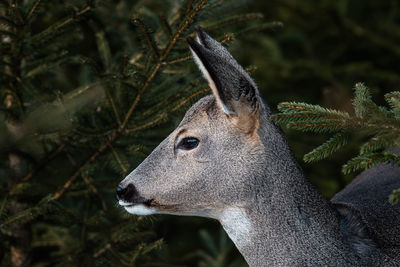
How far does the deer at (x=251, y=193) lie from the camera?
277 cm

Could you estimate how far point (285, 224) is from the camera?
278 cm

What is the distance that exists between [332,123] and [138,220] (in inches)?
58.0

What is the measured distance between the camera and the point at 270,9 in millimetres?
7102

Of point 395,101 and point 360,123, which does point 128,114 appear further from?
point 395,101

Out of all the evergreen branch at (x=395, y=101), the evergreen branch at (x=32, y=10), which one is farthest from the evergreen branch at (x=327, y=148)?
the evergreen branch at (x=32, y=10)

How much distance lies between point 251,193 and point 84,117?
55.8 inches

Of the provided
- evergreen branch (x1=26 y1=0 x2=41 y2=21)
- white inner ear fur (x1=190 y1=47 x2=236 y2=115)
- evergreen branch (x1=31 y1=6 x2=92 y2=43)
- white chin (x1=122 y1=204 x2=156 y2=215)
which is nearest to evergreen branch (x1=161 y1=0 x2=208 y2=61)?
white inner ear fur (x1=190 y1=47 x2=236 y2=115)

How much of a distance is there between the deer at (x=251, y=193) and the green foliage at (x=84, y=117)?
0.47 metres

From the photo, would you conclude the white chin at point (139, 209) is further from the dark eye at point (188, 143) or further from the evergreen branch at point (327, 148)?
the evergreen branch at point (327, 148)

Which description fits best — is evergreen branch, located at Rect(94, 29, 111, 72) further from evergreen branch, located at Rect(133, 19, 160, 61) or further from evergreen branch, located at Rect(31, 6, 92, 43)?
evergreen branch, located at Rect(133, 19, 160, 61)

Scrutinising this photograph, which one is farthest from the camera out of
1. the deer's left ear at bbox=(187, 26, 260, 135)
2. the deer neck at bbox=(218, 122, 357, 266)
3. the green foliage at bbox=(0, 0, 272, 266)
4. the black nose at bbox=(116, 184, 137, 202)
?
the green foliage at bbox=(0, 0, 272, 266)

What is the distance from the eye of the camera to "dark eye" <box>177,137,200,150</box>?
293cm

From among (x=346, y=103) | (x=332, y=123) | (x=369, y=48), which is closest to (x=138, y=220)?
(x=332, y=123)

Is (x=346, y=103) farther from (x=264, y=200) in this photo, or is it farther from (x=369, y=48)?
(x=264, y=200)
